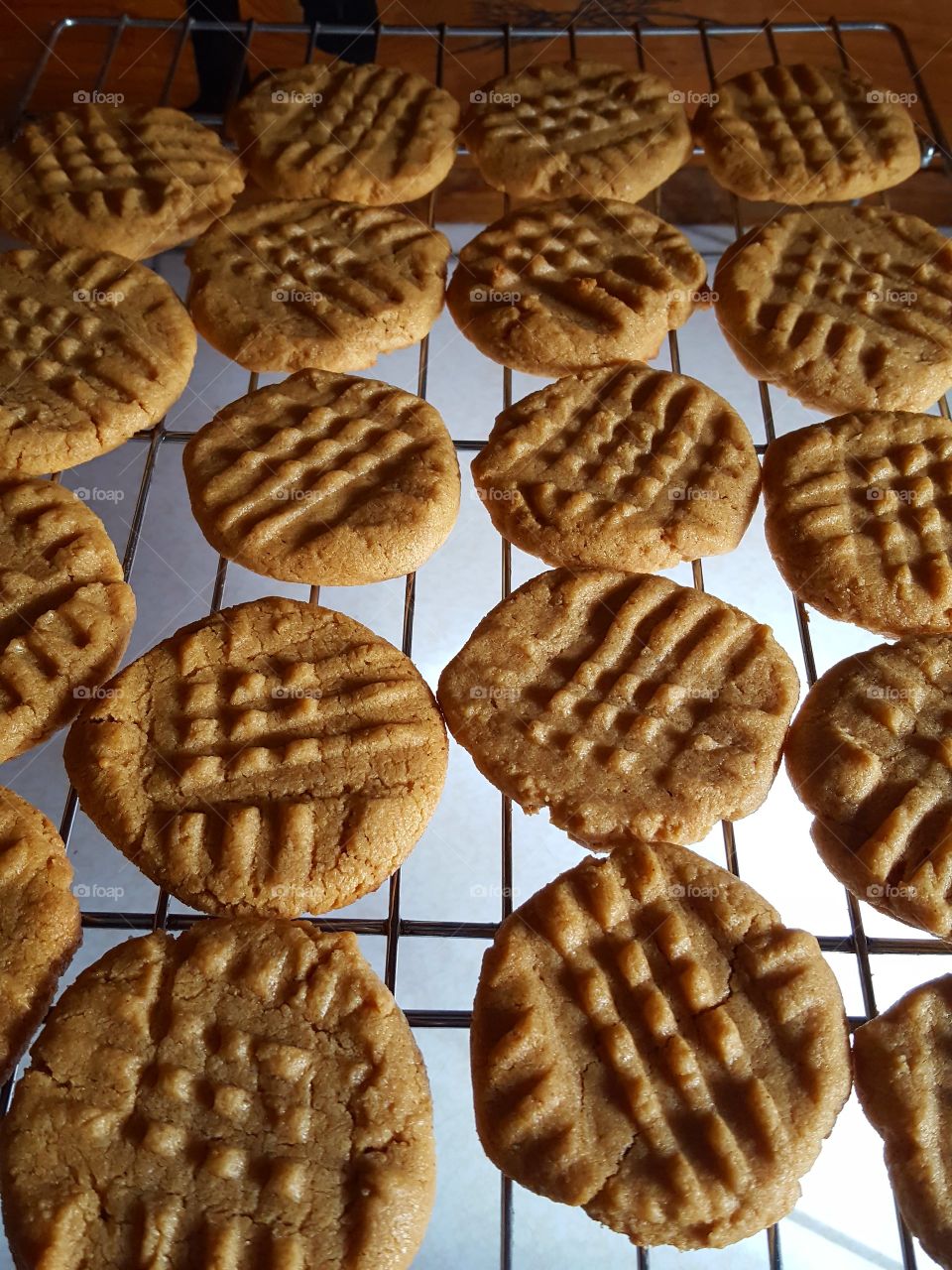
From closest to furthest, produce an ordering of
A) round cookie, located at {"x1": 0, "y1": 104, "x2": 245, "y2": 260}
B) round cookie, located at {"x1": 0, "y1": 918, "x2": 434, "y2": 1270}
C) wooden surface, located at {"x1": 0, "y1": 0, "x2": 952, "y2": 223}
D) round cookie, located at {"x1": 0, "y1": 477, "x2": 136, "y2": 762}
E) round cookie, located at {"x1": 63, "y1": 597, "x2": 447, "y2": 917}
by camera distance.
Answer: round cookie, located at {"x1": 0, "y1": 918, "x2": 434, "y2": 1270} < round cookie, located at {"x1": 63, "y1": 597, "x2": 447, "y2": 917} < round cookie, located at {"x1": 0, "y1": 477, "x2": 136, "y2": 762} < round cookie, located at {"x1": 0, "y1": 104, "x2": 245, "y2": 260} < wooden surface, located at {"x1": 0, "y1": 0, "x2": 952, "y2": 223}

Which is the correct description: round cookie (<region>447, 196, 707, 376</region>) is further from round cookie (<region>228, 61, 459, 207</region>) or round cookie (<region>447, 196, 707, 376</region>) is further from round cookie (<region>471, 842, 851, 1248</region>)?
round cookie (<region>471, 842, 851, 1248</region>)

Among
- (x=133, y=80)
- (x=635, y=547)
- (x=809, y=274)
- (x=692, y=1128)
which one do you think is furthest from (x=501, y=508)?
(x=133, y=80)

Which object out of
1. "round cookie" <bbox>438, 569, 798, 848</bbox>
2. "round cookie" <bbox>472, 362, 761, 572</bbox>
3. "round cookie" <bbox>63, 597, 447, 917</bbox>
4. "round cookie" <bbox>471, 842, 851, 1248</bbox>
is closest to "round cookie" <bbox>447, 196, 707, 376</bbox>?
"round cookie" <bbox>472, 362, 761, 572</bbox>

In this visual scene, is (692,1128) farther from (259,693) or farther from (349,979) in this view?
(259,693)

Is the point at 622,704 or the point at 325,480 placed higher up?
the point at 325,480

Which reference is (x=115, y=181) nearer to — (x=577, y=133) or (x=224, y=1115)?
(x=577, y=133)

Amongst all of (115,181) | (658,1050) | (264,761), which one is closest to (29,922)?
(264,761)
